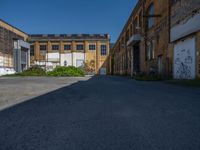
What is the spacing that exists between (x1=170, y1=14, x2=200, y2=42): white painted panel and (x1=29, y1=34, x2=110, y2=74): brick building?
134 ft

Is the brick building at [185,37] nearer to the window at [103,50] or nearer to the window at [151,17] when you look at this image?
the window at [151,17]

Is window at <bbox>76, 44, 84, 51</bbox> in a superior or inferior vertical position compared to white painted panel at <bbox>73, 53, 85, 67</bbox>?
superior

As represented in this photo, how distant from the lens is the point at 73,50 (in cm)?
5912

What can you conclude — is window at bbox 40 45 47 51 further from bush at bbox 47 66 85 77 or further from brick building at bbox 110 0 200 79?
brick building at bbox 110 0 200 79

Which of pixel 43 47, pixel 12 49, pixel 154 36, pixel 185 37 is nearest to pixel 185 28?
pixel 185 37

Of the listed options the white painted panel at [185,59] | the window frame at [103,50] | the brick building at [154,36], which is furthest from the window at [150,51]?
the window frame at [103,50]

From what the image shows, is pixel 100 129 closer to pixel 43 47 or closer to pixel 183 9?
pixel 183 9

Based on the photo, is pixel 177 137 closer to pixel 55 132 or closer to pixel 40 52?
pixel 55 132

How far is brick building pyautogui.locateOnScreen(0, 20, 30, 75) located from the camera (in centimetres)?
3869

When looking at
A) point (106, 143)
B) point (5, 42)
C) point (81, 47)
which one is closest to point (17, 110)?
point (106, 143)

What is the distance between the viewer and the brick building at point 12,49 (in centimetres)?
3869

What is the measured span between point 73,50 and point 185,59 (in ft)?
147

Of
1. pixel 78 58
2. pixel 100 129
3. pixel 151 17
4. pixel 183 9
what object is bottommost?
pixel 100 129

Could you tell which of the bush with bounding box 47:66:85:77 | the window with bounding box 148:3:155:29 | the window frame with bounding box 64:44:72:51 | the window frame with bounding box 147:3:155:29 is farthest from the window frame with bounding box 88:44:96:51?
the window with bounding box 148:3:155:29
